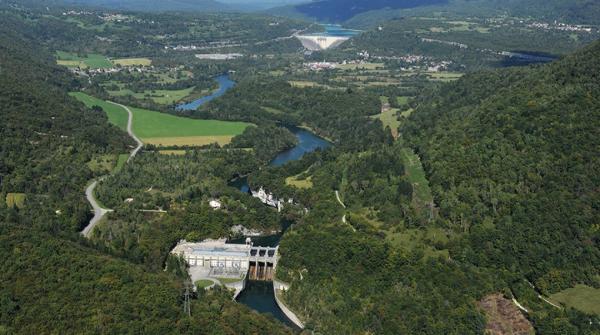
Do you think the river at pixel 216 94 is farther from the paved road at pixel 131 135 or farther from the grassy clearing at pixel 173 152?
the grassy clearing at pixel 173 152

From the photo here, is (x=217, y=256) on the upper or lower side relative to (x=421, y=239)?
lower

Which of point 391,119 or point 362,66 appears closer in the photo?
point 391,119

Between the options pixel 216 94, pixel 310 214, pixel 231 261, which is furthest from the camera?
pixel 216 94

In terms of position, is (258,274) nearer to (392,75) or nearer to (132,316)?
(132,316)

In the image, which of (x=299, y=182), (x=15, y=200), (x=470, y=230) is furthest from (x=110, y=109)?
(x=470, y=230)

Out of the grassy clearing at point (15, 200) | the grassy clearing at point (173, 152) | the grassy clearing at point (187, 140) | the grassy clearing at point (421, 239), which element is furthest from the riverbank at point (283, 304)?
the grassy clearing at point (187, 140)

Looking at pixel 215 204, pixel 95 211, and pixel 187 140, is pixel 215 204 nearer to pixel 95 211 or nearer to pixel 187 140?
pixel 95 211

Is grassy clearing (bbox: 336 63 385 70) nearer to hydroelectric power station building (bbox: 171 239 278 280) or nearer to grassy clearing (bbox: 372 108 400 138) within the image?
grassy clearing (bbox: 372 108 400 138)
